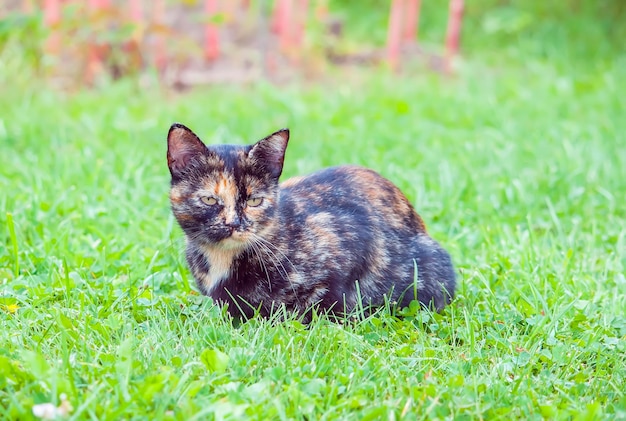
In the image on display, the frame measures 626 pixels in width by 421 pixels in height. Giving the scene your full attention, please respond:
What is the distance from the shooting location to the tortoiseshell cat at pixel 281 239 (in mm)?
3279

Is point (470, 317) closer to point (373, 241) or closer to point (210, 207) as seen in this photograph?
point (373, 241)

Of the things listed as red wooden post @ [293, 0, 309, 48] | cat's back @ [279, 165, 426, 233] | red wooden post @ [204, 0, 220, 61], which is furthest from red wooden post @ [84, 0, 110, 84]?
cat's back @ [279, 165, 426, 233]

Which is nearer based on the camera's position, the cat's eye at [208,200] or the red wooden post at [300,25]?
the cat's eye at [208,200]

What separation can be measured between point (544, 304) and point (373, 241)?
0.84m

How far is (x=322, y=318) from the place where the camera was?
3336mm

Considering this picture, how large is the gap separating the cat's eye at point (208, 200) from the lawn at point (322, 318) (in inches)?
17.8

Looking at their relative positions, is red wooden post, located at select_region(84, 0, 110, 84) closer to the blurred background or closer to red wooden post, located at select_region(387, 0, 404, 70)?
the blurred background

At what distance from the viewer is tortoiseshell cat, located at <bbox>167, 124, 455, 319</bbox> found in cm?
328

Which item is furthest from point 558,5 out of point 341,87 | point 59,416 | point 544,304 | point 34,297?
point 59,416

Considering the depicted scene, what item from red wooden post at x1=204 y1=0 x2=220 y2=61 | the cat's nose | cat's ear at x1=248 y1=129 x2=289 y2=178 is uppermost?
red wooden post at x1=204 y1=0 x2=220 y2=61

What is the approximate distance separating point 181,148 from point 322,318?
95 cm

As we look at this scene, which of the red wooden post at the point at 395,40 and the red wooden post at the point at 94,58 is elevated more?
the red wooden post at the point at 395,40

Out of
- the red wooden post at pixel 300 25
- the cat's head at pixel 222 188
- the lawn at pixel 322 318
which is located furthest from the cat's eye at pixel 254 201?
the red wooden post at pixel 300 25

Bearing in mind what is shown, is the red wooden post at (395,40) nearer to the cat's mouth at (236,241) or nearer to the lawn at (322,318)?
the lawn at (322,318)
